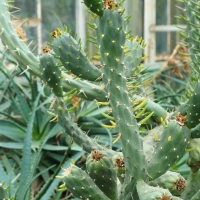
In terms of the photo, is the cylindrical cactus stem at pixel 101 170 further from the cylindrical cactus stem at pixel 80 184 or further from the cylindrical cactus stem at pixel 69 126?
the cylindrical cactus stem at pixel 69 126

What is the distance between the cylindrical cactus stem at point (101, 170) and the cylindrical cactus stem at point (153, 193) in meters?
0.07

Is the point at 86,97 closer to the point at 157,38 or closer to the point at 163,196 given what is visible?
the point at 163,196

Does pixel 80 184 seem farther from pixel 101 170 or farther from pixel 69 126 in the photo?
pixel 69 126

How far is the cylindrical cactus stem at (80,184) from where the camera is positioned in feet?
3.04

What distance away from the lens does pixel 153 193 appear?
82 cm

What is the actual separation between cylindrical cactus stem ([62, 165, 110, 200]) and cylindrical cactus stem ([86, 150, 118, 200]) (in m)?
0.01

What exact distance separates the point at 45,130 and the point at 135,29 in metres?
2.27

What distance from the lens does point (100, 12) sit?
89 cm

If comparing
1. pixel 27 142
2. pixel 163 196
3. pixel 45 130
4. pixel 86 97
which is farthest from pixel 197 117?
pixel 45 130

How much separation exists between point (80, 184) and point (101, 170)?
5 centimetres

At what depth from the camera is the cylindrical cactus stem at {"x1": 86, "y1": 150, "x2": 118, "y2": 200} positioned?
3.03 feet

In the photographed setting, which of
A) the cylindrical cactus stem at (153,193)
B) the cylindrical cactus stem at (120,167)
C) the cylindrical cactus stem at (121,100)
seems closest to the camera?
the cylindrical cactus stem at (153,193)

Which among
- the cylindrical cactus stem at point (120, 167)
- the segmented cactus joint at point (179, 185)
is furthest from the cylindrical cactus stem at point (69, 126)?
the segmented cactus joint at point (179, 185)

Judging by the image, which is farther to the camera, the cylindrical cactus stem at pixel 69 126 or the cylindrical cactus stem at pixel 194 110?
the cylindrical cactus stem at pixel 69 126
